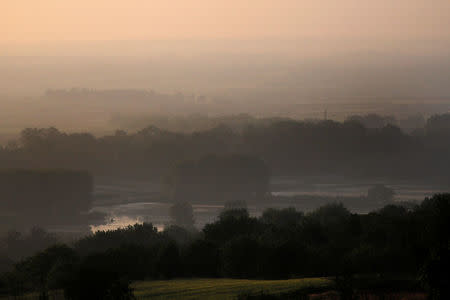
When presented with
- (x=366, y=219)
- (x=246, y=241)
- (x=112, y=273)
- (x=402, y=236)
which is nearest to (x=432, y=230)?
(x=112, y=273)

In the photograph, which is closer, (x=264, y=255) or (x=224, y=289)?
(x=224, y=289)

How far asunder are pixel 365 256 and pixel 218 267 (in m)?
17.0

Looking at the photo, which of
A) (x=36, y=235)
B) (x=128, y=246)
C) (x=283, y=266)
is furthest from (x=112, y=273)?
(x=36, y=235)

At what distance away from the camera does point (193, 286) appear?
207 feet

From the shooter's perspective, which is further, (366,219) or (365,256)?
(366,219)

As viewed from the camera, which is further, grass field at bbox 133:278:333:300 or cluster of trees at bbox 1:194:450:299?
cluster of trees at bbox 1:194:450:299

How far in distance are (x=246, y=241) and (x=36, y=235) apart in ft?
371

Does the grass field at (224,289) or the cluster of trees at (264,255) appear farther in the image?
the cluster of trees at (264,255)

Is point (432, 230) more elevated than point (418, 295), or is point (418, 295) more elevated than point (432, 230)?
point (432, 230)

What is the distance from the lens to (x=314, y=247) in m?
87.2

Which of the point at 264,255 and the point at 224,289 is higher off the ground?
the point at 264,255

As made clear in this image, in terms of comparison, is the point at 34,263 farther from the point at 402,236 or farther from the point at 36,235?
the point at 36,235

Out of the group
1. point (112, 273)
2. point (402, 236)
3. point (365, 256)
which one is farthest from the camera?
point (402, 236)

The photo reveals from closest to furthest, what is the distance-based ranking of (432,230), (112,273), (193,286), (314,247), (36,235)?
(112,273), (432,230), (193,286), (314,247), (36,235)
